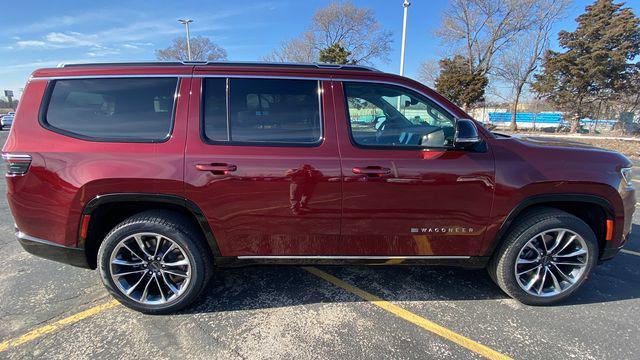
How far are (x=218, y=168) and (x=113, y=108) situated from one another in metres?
0.95

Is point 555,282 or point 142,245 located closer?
point 142,245

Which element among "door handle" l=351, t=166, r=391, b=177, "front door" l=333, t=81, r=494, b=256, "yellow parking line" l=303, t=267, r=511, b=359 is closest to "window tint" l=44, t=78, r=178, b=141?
"front door" l=333, t=81, r=494, b=256

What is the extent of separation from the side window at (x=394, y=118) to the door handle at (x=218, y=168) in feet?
3.08

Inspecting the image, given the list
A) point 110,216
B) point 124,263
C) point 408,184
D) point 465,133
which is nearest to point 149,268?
point 124,263

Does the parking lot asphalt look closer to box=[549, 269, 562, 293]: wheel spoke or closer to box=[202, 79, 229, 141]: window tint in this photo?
box=[549, 269, 562, 293]: wheel spoke

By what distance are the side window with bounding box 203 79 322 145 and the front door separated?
0.73ft

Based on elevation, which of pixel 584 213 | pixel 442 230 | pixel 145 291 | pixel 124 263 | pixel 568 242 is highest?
pixel 584 213

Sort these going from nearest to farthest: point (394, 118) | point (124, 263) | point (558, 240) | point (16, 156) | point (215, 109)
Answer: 1. point (16, 156)
2. point (215, 109)
3. point (124, 263)
4. point (558, 240)
5. point (394, 118)

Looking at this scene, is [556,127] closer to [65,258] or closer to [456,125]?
[456,125]

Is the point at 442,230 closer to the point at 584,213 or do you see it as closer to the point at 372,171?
the point at 372,171

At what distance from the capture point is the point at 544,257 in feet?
9.20

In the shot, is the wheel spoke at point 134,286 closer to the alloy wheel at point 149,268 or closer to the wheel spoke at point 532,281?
the alloy wheel at point 149,268

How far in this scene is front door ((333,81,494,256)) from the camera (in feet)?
8.21

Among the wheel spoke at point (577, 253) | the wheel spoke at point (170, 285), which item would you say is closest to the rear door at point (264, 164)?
the wheel spoke at point (170, 285)
